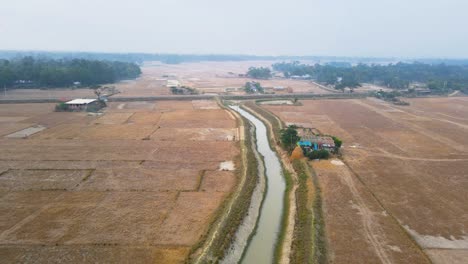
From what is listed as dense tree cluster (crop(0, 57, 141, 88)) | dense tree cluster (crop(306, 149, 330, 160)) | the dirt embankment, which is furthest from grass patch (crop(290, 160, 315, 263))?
dense tree cluster (crop(0, 57, 141, 88))

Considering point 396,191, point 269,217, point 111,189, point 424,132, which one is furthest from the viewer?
point 424,132

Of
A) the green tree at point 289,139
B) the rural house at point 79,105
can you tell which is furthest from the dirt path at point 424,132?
the rural house at point 79,105

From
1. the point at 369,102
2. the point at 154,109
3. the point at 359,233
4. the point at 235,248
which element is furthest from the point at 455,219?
the point at 369,102

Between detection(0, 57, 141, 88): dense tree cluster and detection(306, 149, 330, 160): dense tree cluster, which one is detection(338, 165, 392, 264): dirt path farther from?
detection(0, 57, 141, 88): dense tree cluster

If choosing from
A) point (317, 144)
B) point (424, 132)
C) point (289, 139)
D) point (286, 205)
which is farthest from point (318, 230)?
point (424, 132)

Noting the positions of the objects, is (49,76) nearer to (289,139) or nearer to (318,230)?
(289,139)

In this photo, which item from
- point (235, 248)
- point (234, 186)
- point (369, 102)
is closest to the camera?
point (235, 248)

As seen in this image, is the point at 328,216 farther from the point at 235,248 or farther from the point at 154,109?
the point at 154,109
